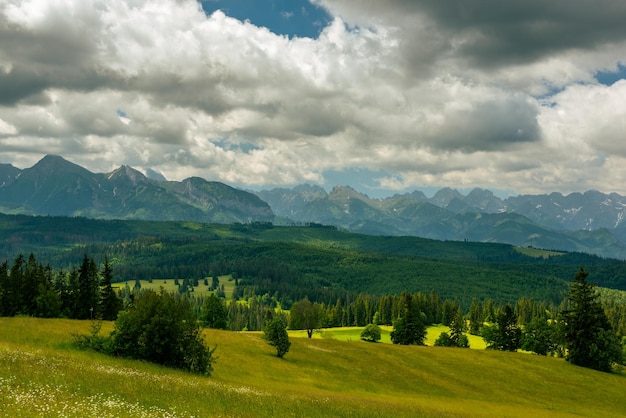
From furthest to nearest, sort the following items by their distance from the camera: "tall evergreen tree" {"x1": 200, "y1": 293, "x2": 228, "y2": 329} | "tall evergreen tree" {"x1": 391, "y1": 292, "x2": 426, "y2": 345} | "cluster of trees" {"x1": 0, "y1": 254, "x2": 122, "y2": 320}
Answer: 1. "tall evergreen tree" {"x1": 391, "y1": 292, "x2": 426, "y2": 345}
2. "tall evergreen tree" {"x1": 200, "y1": 293, "x2": 228, "y2": 329}
3. "cluster of trees" {"x1": 0, "y1": 254, "x2": 122, "y2": 320}

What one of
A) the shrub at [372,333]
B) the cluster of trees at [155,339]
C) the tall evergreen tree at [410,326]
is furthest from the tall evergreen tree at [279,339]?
the shrub at [372,333]

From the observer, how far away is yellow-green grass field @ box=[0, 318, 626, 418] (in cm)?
2303

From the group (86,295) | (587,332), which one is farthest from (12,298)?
(587,332)

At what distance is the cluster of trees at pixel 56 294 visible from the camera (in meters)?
83.0

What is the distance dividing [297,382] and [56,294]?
63.3 meters

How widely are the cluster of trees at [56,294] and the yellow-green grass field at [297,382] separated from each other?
23197mm

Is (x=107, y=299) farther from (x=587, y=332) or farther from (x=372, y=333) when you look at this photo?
(x=587, y=332)

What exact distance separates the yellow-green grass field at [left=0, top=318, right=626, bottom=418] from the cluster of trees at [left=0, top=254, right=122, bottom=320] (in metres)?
23.2

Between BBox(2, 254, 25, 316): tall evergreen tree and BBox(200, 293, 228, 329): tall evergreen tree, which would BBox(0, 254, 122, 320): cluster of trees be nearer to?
BBox(2, 254, 25, 316): tall evergreen tree

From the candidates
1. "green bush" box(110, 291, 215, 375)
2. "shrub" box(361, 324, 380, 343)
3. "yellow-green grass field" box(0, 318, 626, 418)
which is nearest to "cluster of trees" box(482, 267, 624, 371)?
"yellow-green grass field" box(0, 318, 626, 418)

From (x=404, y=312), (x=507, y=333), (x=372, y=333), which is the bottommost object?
(x=372, y=333)

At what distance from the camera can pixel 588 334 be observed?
8569 centimetres

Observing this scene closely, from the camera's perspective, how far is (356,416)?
31172 millimetres

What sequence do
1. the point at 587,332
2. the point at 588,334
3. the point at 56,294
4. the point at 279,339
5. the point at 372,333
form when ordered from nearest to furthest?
the point at 279,339 → the point at 588,334 → the point at 587,332 → the point at 56,294 → the point at 372,333
